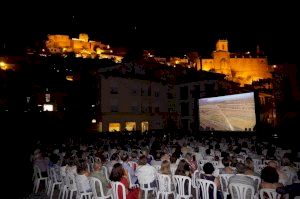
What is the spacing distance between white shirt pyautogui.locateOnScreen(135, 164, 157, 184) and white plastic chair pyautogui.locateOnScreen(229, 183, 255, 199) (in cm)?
273

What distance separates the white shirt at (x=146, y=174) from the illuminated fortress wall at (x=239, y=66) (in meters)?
87.8

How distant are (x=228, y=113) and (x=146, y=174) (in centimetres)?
2119

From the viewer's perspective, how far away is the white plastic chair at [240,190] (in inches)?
255

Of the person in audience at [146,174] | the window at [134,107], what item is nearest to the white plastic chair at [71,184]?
the person in audience at [146,174]

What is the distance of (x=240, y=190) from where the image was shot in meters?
6.53

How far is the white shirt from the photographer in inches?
344

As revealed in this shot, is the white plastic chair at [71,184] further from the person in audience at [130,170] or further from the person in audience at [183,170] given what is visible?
the person in audience at [183,170]

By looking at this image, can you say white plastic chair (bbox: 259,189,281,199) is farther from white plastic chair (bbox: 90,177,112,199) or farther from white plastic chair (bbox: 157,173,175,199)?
white plastic chair (bbox: 90,177,112,199)

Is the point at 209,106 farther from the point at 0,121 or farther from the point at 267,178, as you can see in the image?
the point at 267,178

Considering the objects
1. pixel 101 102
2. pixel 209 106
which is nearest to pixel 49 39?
pixel 101 102

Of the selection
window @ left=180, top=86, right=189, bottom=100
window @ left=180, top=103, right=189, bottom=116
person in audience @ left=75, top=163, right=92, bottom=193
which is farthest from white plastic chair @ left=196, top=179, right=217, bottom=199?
window @ left=180, top=86, right=189, bottom=100

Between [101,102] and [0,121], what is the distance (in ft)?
52.5

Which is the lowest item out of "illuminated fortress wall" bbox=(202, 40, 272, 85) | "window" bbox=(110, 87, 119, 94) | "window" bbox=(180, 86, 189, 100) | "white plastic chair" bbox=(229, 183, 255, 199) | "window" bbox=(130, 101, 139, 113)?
"white plastic chair" bbox=(229, 183, 255, 199)

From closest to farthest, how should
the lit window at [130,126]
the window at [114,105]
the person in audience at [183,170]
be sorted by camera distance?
the person in audience at [183,170] < the window at [114,105] < the lit window at [130,126]
